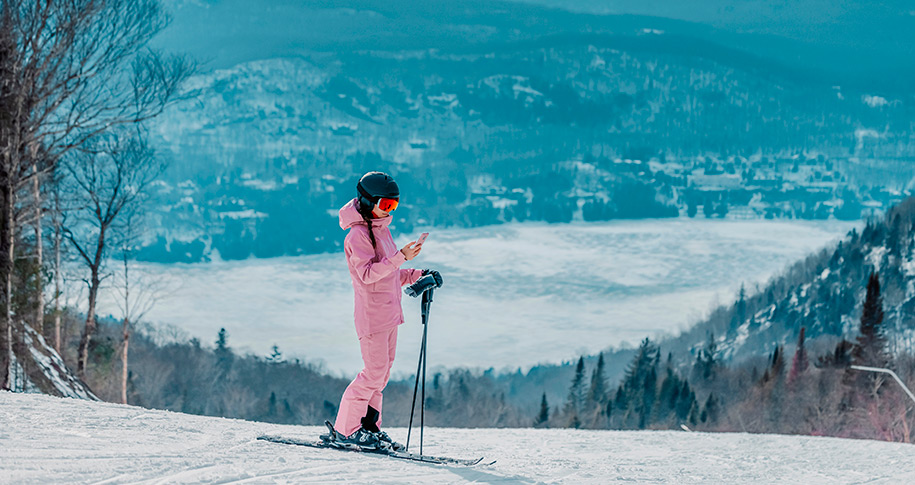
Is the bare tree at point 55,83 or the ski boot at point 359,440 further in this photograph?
the bare tree at point 55,83

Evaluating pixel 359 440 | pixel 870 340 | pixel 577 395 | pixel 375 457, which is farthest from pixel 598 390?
pixel 375 457

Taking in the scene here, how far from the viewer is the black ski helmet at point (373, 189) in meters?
5.69

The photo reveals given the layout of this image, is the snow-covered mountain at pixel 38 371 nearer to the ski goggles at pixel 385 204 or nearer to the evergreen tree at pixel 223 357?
the ski goggles at pixel 385 204

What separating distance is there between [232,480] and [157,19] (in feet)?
49.3

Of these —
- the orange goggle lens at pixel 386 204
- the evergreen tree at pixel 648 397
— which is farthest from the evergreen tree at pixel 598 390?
the orange goggle lens at pixel 386 204

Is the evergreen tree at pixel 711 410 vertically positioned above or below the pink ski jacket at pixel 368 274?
below

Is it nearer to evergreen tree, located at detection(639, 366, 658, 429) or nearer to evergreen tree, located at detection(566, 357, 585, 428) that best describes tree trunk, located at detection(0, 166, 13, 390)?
evergreen tree, located at detection(639, 366, 658, 429)

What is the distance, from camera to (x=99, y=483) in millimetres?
4621

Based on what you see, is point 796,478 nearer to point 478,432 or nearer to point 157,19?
point 478,432

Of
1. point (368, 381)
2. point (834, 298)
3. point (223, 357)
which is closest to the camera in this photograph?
point (368, 381)

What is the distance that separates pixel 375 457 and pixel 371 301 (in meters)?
0.99

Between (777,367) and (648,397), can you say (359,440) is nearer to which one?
(777,367)

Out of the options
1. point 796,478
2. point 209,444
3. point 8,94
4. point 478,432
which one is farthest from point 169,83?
point 796,478

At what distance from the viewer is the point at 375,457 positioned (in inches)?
228
